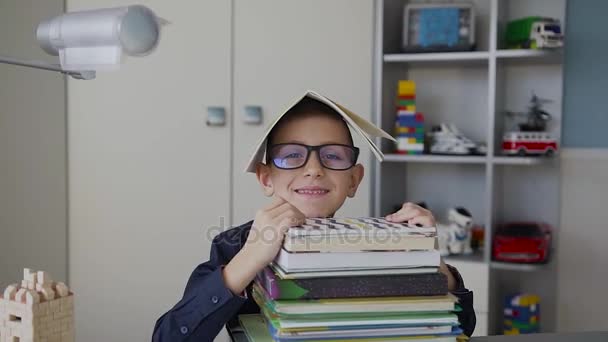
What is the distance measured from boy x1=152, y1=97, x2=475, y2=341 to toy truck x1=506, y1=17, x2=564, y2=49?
4.62 ft

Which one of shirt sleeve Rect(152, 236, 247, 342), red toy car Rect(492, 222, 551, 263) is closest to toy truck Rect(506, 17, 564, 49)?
red toy car Rect(492, 222, 551, 263)

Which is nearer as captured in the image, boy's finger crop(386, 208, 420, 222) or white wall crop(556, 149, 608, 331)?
boy's finger crop(386, 208, 420, 222)

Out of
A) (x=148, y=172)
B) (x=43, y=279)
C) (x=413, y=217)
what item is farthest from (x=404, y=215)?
(x=148, y=172)

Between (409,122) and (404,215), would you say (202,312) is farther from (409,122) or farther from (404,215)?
(409,122)

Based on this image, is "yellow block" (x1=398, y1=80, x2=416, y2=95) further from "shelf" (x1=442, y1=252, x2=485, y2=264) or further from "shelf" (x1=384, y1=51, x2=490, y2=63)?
"shelf" (x1=442, y1=252, x2=485, y2=264)

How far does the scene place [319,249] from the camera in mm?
752

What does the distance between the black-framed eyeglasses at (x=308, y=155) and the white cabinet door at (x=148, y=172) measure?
1.51 metres

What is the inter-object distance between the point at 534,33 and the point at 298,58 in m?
0.87

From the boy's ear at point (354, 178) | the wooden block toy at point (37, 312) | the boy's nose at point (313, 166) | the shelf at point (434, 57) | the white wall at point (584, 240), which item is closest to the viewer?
the wooden block toy at point (37, 312)

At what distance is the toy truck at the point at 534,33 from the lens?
2.46 meters

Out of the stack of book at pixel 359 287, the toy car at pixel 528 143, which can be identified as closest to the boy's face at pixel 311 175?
the stack of book at pixel 359 287

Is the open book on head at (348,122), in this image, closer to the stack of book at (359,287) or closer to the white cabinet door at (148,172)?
the stack of book at (359,287)

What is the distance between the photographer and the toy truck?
8.08 feet

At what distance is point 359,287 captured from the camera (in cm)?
76
